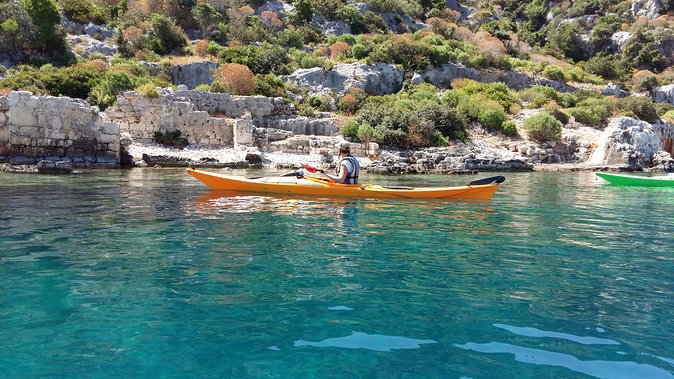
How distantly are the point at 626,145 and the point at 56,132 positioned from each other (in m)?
24.4

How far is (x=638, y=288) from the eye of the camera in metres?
4.18

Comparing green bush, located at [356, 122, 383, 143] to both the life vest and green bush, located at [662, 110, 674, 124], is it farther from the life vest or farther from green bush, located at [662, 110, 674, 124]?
green bush, located at [662, 110, 674, 124]

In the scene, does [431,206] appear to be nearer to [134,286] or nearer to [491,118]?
[134,286]

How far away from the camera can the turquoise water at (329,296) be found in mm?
2709

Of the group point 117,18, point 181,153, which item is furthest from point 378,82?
point 117,18

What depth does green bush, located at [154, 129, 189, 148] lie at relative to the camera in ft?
66.2

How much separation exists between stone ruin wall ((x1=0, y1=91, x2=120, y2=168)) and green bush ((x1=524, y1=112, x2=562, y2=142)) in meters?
19.6

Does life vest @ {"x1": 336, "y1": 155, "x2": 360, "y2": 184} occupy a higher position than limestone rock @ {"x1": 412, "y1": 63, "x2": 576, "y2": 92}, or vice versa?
limestone rock @ {"x1": 412, "y1": 63, "x2": 576, "y2": 92}

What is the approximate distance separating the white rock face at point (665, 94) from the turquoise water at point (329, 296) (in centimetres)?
3913

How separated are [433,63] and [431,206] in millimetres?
26937

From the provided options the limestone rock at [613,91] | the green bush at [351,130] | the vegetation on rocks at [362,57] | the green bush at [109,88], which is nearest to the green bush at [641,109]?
the vegetation on rocks at [362,57]

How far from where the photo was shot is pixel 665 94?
39.7 m

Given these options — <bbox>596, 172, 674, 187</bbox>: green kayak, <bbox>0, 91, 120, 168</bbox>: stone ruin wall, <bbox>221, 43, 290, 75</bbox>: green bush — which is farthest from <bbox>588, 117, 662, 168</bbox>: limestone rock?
<bbox>0, 91, 120, 168</bbox>: stone ruin wall

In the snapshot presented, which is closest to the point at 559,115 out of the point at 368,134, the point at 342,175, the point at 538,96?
the point at 538,96
